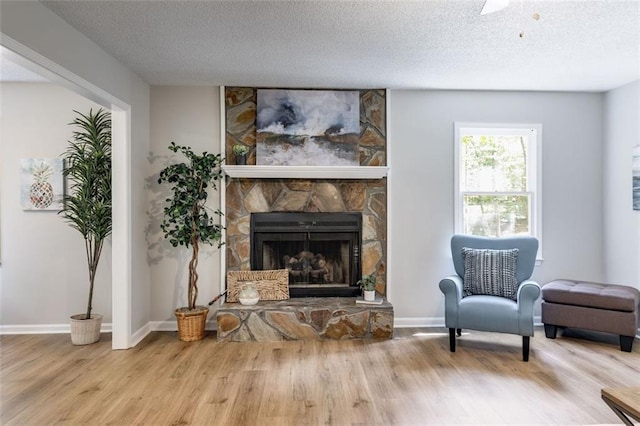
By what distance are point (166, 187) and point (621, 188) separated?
4839mm

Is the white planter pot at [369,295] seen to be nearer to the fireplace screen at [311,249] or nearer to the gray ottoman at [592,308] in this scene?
the fireplace screen at [311,249]

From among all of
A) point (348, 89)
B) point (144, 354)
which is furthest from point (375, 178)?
point (144, 354)

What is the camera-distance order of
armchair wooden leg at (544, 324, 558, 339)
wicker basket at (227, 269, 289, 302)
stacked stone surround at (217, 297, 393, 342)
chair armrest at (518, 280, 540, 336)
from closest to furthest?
1. chair armrest at (518, 280, 540, 336)
2. stacked stone surround at (217, 297, 393, 342)
3. armchair wooden leg at (544, 324, 558, 339)
4. wicker basket at (227, 269, 289, 302)

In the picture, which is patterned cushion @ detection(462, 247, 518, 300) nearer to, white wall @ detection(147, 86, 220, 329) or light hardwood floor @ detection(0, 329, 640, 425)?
light hardwood floor @ detection(0, 329, 640, 425)

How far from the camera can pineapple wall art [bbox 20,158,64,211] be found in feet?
13.4

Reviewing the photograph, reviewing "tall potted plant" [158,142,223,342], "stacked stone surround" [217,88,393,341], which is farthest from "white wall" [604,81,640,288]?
"tall potted plant" [158,142,223,342]

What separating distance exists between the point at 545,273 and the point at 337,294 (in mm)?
2332

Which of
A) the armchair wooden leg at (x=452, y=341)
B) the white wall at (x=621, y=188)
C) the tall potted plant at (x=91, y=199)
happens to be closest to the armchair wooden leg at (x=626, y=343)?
the white wall at (x=621, y=188)

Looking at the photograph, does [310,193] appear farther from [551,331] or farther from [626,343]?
[626,343]

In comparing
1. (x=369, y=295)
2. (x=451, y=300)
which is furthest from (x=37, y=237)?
(x=451, y=300)

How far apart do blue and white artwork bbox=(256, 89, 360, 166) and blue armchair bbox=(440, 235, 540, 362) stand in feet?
5.02

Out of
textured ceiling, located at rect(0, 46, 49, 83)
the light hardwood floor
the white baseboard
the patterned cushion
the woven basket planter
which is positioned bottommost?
the light hardwood floor

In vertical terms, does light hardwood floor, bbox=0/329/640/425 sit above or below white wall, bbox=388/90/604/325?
below

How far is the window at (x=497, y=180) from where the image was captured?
4.45m
